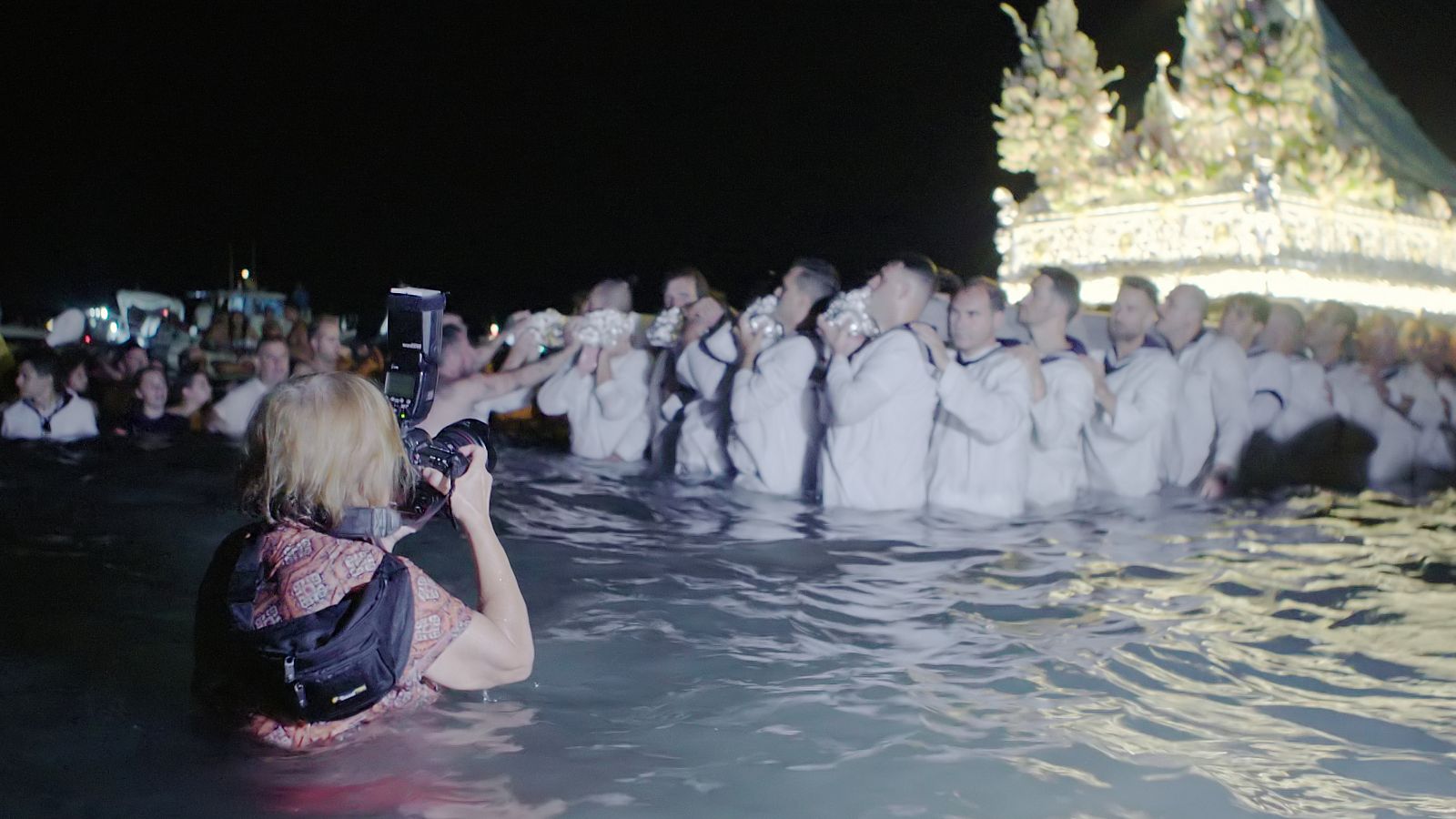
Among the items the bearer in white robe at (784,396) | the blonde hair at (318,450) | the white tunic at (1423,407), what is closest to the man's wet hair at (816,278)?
the bearer in white robe at (784,396)

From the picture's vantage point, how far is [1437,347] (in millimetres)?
11719

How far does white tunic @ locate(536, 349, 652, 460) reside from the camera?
32.1 ft

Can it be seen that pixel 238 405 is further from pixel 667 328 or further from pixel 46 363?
pixel 667 328

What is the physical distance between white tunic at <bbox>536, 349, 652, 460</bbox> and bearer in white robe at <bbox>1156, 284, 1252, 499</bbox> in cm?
415

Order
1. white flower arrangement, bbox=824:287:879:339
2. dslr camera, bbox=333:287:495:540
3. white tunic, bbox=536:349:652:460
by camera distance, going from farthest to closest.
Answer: white tunic, bbox=536:349:652:460
white flower arrangement, bbox=824:287:879:339
dslr camera, bbox=333:287:495:540

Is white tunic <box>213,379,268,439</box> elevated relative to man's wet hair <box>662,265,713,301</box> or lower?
lower

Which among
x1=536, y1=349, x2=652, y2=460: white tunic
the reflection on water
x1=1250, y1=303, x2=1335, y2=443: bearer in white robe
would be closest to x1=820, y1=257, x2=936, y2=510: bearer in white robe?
the reflection on water

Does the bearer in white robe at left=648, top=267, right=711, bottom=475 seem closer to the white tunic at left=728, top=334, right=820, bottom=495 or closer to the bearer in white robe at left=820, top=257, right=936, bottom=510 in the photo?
the white tunic at left=728, top=334, right=820, bottom=495

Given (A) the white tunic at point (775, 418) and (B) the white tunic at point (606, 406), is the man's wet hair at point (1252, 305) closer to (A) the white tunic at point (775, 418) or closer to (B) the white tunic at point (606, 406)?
(A) the white tunic at point (775, 418)

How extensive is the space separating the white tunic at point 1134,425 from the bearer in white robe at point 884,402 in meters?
1.43

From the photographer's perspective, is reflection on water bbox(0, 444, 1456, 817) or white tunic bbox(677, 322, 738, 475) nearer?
reflection on water bbox(0, 444, 1456, 817)

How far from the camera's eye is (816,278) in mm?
8023

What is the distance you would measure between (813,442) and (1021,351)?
1716 mm

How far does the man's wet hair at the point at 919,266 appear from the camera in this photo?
23.8ft
